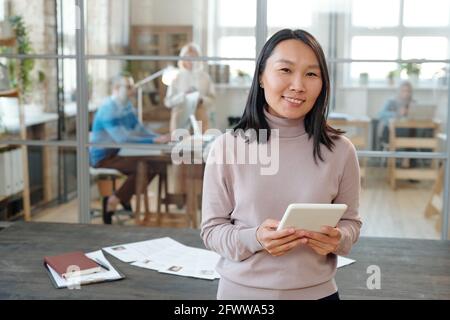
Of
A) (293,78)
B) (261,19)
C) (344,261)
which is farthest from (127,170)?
(293,78)

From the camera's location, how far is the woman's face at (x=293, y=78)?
4.33 ft

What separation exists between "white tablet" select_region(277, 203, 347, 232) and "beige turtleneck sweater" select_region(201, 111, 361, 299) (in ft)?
0.19

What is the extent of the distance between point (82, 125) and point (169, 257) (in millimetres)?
1458

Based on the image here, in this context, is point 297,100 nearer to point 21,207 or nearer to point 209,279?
point 209,279

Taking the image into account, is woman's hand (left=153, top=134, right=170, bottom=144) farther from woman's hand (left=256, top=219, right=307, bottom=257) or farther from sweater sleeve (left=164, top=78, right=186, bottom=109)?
woman's hand (left=256, top=219, right=307, bottom=257)

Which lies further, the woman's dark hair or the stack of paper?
the stack of paper

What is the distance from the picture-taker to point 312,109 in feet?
4.56

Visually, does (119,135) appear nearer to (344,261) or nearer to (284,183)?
(344,261)

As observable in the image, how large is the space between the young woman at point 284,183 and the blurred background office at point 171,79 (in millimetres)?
2254

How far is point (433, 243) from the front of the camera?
2.38 m

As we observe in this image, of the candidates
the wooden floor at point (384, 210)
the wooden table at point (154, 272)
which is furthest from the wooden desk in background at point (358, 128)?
the wooden table at point (154, 272)

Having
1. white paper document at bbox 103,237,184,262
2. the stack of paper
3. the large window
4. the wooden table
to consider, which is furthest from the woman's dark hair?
the large window

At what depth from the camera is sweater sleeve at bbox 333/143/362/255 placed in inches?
53.6
